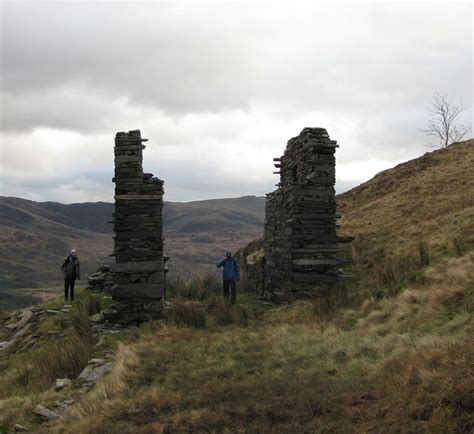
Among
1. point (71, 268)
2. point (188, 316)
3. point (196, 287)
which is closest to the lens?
point (188, 316)

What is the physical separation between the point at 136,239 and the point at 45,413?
6578mm

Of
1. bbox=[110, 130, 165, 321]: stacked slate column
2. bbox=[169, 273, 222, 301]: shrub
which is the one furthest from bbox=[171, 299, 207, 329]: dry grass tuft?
bbox=[169, 273, 222, 301]: shrub

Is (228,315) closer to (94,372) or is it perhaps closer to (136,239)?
(136,239)

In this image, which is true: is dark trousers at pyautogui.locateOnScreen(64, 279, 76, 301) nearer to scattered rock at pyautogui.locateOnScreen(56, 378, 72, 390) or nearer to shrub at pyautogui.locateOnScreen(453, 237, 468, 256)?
scattered rock at pyautogui.locateOnScreen(56, 378, 72, 390)

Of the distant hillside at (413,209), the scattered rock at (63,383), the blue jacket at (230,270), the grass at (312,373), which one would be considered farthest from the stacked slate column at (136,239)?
the distant hillside at (413,209)

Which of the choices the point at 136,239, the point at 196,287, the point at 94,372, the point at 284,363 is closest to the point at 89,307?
the point at 136,239

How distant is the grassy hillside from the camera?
19.6 feet

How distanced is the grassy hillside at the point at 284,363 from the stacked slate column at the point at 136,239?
872 millimetres

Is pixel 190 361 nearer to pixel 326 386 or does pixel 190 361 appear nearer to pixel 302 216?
pixel 326 386

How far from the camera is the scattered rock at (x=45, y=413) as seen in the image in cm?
789

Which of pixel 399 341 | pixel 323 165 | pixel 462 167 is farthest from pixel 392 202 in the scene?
pixel 399 341

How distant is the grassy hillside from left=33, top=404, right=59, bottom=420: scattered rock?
8 centimetres

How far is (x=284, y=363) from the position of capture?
8547mm

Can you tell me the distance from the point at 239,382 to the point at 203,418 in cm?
137
